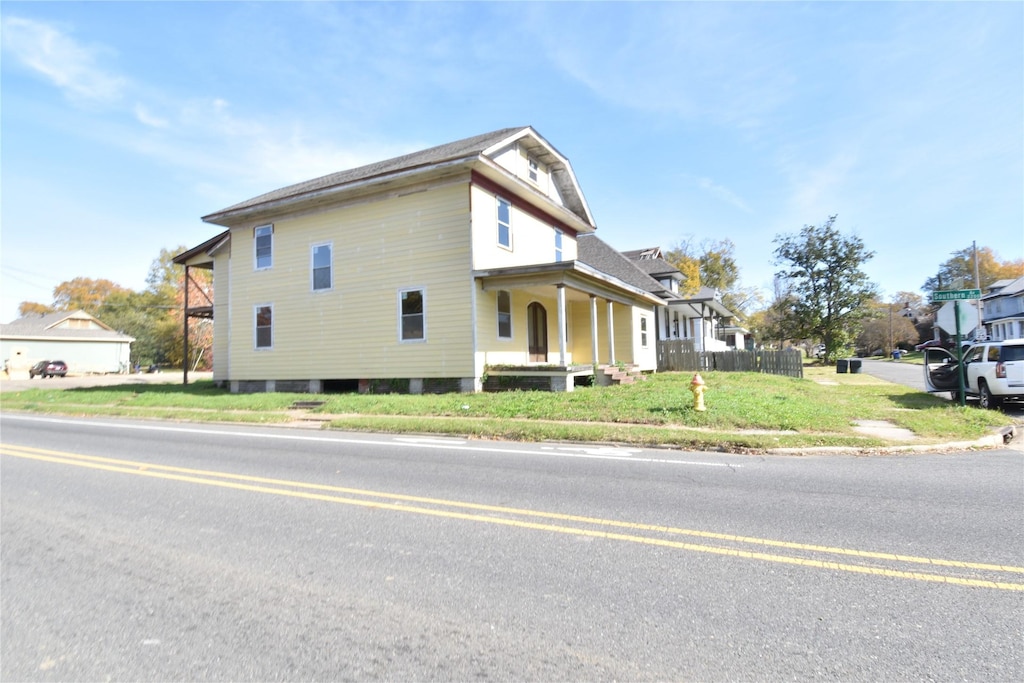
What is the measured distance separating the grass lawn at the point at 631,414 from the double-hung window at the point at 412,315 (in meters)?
2.18

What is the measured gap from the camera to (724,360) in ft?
86.7

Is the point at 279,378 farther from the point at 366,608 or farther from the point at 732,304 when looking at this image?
the point at 732,304

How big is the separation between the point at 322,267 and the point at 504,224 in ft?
21.3

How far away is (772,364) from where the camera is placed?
25.6m

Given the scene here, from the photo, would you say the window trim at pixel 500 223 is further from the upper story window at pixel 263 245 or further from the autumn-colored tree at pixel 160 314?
the autumn-colored tree at pixel 160 314

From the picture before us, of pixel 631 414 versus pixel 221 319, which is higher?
pixel 221 319

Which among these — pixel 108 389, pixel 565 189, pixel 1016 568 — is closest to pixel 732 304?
pixel 565 189

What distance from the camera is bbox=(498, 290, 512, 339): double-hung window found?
17.5m

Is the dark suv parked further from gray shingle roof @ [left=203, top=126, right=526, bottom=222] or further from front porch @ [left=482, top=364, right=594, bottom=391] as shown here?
front porch @ [left=482, top=364, right=594, bottom=391]

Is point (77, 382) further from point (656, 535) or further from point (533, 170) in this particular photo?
point (656, 535)

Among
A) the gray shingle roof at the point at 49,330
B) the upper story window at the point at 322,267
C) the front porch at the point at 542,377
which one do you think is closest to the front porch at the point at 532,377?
the front porch at the point at 542,377

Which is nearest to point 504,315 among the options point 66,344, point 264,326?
point 264,326

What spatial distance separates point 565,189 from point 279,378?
1328 cm

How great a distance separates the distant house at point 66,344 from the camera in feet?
152
